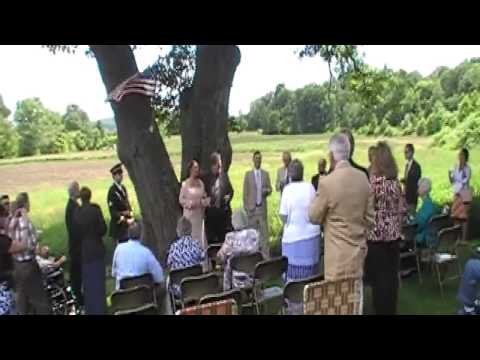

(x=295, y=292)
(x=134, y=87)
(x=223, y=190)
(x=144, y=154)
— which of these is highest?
(x=134, y=87)

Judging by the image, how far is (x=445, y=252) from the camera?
23.6ft

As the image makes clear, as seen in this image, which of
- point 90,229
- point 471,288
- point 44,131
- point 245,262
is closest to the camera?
point 471,288

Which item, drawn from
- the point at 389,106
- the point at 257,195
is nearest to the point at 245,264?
the point at 257,195

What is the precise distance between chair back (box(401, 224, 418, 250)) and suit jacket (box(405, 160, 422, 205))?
2.28 m

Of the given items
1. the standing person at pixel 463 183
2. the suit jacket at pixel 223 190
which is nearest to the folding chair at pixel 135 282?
the suit jacket at pixel 223 190

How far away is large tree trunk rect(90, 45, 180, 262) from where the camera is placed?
8938 millimetres

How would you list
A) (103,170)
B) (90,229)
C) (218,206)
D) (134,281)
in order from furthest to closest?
(103,170) < (218,206) < (90,229) < (134,281)

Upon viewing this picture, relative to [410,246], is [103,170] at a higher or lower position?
higher

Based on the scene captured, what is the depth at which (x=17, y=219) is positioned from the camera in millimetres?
6148

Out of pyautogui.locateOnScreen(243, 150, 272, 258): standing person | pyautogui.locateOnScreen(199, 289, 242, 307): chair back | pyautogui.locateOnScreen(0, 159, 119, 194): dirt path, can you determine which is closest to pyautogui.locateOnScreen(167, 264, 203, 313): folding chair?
pyautogui.locateOnScreen(199, 289, 242, 307): chair back

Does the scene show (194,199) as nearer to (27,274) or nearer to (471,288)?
(27,274)

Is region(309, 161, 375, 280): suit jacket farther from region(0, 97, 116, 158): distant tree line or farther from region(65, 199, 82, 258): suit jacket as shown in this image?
region(0, 97, 116, 158): distant tree line

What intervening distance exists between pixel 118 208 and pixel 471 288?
424 cm

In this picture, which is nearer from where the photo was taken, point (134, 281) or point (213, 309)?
point (213, 309)
